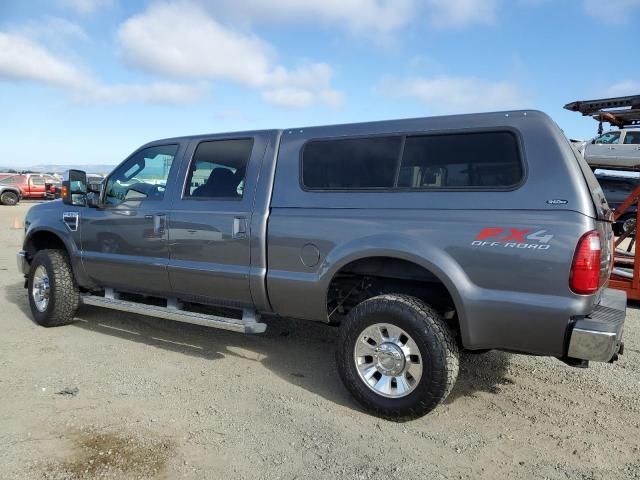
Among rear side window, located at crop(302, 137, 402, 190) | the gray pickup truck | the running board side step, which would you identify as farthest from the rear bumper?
the running board side step

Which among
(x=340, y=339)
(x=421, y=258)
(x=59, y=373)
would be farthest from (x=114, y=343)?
(x=421, y=258)

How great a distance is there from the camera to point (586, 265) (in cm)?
277

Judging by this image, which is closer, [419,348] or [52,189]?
[419,348]

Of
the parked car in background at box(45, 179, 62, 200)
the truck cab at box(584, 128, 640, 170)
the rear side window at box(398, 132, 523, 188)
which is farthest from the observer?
the parked car in background at box(45, 179, 62, 200)

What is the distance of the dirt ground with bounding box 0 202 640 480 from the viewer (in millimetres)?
2742

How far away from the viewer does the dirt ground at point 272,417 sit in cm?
274

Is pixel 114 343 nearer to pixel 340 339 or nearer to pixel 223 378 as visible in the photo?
pixel 223 378

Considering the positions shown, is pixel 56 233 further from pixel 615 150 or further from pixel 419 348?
pixel 615 150

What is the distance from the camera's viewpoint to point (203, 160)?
439 cm

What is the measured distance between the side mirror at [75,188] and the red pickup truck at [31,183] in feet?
85.4

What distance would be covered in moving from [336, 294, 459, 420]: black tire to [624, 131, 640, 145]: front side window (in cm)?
1391

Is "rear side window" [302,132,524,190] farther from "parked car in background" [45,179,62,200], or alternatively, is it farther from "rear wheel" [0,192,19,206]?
"parked car in background" [45,179,62,200]

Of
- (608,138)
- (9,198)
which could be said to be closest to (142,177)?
(608,138)

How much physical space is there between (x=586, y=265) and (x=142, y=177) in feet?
12.6
